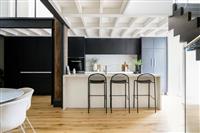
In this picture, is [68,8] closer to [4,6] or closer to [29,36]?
[4,6]

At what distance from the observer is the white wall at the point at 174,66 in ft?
30.4

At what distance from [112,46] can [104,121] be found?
650 cm

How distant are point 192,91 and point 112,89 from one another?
2.08m

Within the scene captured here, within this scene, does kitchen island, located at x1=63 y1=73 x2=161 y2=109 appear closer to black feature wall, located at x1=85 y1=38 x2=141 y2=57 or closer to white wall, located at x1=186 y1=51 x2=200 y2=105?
white wall, located at x1=186 y1=51 x2=200 y2=105

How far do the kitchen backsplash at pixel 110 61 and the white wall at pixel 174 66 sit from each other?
1988 millimetres

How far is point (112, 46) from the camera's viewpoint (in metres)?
11.4

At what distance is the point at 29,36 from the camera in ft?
34.2

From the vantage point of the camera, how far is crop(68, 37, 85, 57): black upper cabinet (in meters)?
10.9

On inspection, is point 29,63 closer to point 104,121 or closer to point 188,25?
point 104,121

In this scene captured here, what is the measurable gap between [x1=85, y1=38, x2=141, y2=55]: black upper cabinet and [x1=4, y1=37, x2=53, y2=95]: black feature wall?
1952 mm

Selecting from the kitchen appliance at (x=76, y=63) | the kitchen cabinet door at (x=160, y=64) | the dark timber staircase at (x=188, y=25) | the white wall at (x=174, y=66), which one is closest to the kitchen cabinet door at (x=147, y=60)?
the kitchen cabinet door at (x=160, y=64)

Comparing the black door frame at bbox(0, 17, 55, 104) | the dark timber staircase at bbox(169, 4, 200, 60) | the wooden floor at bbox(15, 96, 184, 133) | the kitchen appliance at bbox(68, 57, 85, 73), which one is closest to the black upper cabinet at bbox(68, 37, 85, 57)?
Result: the kitchen appliance at bbox(68, 57, 85, 73)

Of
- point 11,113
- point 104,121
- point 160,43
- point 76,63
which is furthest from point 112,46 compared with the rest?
point 11,113

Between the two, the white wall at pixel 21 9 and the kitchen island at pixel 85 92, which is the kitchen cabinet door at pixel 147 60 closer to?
the kitchen island at pixel 85 92
